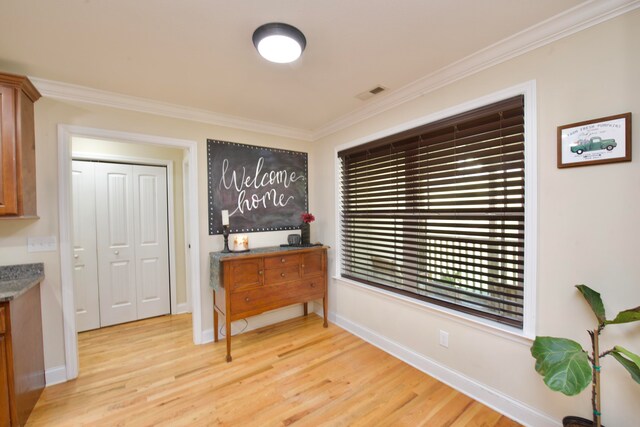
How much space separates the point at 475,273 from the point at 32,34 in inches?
125

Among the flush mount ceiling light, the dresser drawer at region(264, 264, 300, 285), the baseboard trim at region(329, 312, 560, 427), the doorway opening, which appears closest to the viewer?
the flush mount ceiling light

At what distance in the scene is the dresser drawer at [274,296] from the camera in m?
2.52

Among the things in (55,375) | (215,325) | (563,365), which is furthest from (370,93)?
(55,375)

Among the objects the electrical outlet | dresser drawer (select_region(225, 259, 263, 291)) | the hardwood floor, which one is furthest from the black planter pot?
dresser drawer (select_region(225, 259, 263, 291))

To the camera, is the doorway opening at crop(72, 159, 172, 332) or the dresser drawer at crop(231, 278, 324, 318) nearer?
the dresser drawer at crop(231, 278, 324, 318)

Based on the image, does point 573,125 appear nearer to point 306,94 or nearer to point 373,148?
point 373,148

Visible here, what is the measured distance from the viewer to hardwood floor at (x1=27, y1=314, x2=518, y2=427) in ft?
5.78

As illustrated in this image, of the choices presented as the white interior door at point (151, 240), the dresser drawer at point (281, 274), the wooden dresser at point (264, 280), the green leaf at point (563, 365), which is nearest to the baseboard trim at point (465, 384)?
the green leaf at point (563, 365)

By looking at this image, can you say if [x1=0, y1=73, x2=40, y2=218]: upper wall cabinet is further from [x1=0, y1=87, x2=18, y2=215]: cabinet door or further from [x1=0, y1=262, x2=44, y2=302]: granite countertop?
[x1=0, y1=262, x2=44, y2=302]: granite countertop

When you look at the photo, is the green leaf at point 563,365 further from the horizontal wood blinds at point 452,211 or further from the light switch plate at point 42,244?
the light switch plate at point 42,244

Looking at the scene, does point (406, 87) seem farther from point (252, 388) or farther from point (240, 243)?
point (252, 388)

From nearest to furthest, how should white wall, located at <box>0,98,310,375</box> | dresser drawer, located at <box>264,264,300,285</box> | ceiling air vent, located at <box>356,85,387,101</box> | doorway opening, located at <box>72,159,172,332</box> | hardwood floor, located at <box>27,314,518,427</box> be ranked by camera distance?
1. hardwood floor, located at <box>27,314,518,427</box>
2. white wall, located at <box>0,98,310,375</box>
3. ceiling air vent, located at <box>356,85,387,101</box>
4. dresser drawer, located at <box>264,264,300,285</box>
5. doorway opening, located at <box>72,159,172,332</box>

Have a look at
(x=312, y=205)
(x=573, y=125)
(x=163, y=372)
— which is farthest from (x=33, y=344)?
(x=573, y=125)

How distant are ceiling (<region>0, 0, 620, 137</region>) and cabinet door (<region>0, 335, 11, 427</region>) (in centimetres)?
180
